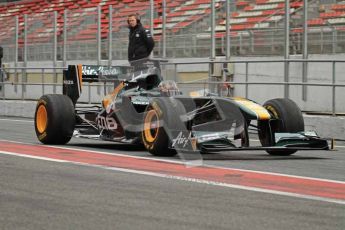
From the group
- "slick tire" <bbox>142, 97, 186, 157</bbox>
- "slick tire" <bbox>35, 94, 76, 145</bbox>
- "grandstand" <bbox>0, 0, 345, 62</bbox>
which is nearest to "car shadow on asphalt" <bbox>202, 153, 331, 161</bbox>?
"slick tire" <bbox>142, 97, 186, 157</bbox>

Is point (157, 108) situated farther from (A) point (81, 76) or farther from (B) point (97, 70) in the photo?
(A) point (81, 76)

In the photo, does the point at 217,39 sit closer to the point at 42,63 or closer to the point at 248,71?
the point at 248,71

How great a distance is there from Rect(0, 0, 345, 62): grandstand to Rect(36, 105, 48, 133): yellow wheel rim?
21.7ft

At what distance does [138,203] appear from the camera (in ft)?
22.5

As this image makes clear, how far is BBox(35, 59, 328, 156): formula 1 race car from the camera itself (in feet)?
34.4

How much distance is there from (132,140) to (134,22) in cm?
431

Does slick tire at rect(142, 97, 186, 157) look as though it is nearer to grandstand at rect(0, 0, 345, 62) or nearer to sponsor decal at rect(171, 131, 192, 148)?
sponsor decal at rect(171, 131, 192, 148)

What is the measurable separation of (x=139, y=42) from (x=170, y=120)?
18.2 feet

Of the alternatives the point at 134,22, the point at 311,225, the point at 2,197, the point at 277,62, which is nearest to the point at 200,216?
the point at 311,225

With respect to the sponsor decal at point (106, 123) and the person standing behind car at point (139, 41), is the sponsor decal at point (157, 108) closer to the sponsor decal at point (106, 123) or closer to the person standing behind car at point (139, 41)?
the sponsor decal at point (106, 123)

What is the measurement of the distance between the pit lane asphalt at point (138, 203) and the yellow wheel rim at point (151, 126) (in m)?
1.26

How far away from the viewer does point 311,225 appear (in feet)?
19.4

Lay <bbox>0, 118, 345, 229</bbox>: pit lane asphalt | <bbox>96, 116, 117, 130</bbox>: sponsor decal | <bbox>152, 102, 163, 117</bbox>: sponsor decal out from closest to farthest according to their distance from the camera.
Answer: <bbox>0, 118, 345, 229</bbox>: pit lane asphalt < <bbox>152, 102, 163, 117</bbox>: sponsor decal < <bbox>96, 116, 117, 130</bbox>: sponsor decal

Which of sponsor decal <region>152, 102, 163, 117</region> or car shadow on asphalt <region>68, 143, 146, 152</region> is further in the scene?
car shadow on asphalt <region>68, 143, 146, 152</region>
